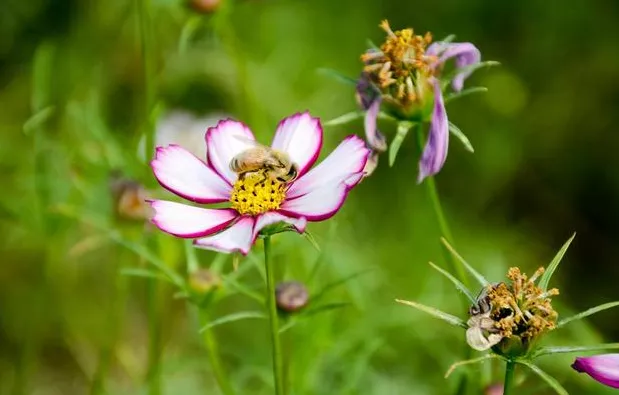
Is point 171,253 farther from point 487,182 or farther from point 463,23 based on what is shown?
point 463,23

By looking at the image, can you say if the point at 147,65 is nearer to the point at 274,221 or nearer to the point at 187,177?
the point at 187,177

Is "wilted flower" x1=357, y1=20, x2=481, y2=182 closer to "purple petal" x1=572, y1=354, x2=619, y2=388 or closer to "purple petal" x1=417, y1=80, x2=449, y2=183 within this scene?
"purple petal" x1=417, y1=80, x2=449, y2=183

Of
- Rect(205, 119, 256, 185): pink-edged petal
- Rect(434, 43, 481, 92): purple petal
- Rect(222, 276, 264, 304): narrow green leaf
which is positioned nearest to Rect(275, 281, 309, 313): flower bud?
Rect(222, 276, 264, 304): narrow green leaf

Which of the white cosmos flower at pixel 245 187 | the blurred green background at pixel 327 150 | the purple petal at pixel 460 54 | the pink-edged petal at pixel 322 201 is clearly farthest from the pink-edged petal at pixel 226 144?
the blurred green background at pixel 327 150

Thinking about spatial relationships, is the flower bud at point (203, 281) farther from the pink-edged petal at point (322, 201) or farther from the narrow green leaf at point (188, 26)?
the narrow green leaf at point (188, 26)

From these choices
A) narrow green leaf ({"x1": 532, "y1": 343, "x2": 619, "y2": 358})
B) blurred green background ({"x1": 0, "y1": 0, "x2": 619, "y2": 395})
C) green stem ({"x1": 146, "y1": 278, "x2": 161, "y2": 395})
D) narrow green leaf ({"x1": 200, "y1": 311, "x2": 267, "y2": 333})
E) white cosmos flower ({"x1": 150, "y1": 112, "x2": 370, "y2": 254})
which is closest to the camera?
narrow green leaf ({"x1": 532, "y1": 343, "x2": 619, "y2": 358})

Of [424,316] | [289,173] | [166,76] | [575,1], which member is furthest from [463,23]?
[289,173]
